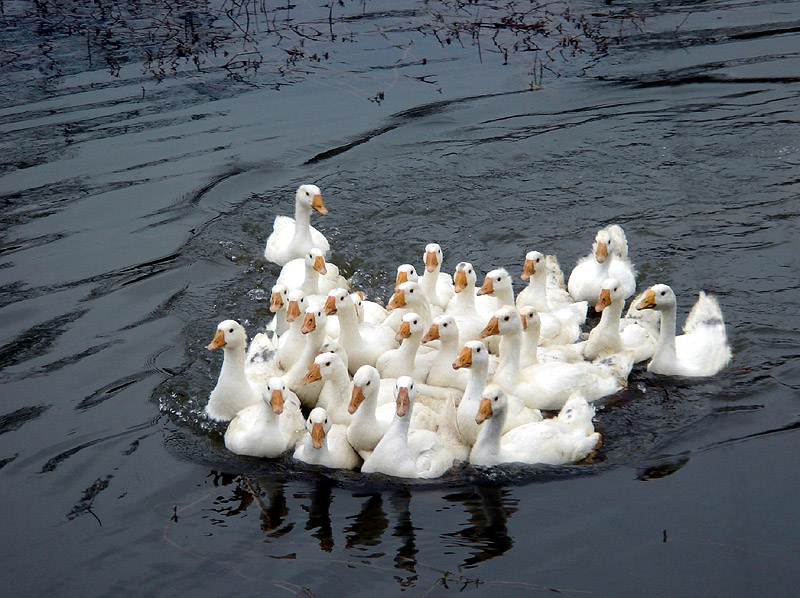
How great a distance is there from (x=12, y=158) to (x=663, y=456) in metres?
9.97

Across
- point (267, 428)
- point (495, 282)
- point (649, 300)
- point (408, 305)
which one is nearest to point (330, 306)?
point (408, 305)

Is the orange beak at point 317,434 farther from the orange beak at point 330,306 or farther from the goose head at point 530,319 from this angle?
the goose head at point 530,319

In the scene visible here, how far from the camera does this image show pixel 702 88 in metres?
14.3

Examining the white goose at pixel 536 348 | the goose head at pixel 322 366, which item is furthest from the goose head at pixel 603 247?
the goose head at pixel 322 366

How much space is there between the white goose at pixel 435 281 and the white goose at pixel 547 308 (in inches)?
28.6

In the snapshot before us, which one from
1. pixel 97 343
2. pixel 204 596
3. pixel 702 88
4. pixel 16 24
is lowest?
pixel 204 596

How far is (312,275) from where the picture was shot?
28.9 feet

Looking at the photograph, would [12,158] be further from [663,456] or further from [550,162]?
[663,456]

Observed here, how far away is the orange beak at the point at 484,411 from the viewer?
22.0ft

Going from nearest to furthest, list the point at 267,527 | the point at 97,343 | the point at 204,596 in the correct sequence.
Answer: the point at 204,596
the point at 267,527
the point at 97,343

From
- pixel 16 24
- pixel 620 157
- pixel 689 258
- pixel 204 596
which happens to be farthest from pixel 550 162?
pixel 16 24

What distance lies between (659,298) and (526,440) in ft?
6.85

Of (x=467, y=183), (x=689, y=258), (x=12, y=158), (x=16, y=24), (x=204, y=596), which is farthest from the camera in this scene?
(x=16, y=24)

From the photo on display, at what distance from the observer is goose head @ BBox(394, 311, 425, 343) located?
24.8 feet
